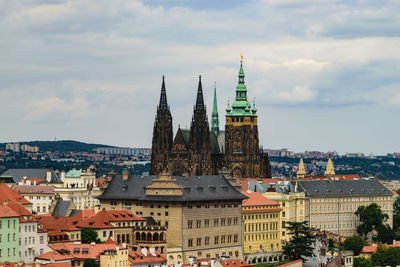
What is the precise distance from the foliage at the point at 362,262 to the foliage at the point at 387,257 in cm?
166

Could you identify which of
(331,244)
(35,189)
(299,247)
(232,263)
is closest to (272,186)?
(331,244)

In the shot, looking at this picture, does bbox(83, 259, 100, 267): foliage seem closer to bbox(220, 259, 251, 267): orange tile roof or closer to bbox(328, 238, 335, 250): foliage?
bbox(220, 259, 251, 267): orange tile roof

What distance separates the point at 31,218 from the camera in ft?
442

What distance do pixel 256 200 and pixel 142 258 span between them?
40.1 m

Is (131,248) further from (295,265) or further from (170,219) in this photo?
(295,265)

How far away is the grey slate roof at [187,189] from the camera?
157m

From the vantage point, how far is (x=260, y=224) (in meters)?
172

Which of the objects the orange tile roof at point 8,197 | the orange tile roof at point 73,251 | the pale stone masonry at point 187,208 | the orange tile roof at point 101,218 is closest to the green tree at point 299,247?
the pale stone masonry at point 187,208

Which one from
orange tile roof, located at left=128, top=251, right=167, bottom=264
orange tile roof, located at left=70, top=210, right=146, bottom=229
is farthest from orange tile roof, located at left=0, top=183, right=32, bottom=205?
orange tile roof, located at left=128, top=251, right=167, bottom=264

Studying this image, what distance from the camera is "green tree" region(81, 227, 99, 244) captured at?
14012 cm

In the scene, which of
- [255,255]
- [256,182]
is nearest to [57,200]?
[255,255]

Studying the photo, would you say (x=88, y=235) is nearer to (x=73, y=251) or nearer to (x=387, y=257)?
(x=73, y=251)

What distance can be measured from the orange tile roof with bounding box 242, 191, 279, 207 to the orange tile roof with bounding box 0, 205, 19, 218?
46.7 m

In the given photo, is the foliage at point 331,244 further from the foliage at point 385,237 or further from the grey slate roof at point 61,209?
the grey slate roof at point 61,209
